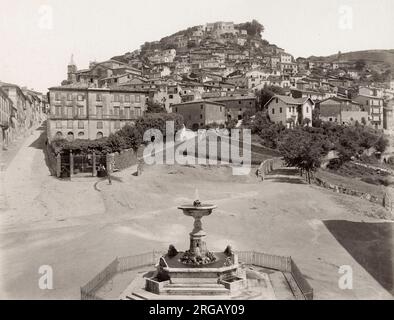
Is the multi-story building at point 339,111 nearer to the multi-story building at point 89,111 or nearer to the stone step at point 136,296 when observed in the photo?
the multi-story building at point 89,111

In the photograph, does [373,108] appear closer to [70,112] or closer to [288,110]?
[288,110]

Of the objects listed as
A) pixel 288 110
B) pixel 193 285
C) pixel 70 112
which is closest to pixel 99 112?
pixel 70 112

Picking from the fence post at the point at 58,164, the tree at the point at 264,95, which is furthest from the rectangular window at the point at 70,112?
the tree at the point at 264,95

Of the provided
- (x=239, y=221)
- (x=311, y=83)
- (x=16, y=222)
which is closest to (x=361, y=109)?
(x=311, y=83)

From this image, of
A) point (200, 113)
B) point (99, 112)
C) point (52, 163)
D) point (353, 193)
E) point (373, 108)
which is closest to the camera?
point (353, 193)

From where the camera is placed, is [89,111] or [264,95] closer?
[89,111]

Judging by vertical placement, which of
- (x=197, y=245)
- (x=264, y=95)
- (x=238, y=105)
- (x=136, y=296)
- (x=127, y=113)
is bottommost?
(x=136, y=296)
